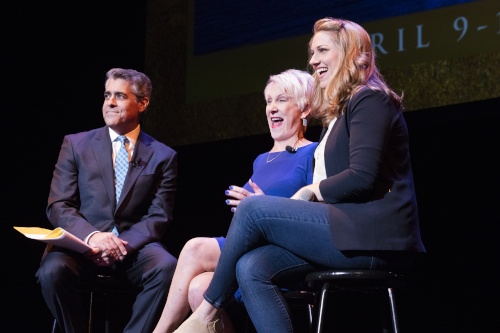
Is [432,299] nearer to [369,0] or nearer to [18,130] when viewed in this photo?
[369,0]

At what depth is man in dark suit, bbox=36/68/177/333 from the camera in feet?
9.61

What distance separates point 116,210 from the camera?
10.4 ft

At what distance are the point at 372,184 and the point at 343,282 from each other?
295mm

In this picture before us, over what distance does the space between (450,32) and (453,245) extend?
1001 millimetres

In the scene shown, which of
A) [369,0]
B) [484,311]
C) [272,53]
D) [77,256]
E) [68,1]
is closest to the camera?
[77,256]

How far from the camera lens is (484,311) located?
332 centimetres

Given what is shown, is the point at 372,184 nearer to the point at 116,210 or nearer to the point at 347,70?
the point at 347,70

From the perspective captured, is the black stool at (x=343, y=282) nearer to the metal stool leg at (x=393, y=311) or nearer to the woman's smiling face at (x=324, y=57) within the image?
the metal stool leg at (x=393, y=311)

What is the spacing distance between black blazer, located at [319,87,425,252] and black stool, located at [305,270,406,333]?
86 millimetres

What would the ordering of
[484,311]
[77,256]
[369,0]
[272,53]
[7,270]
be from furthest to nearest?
[7,270]
[272,53]
[369,0]
[484,311]
[77,256]

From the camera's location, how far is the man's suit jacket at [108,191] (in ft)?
10.4

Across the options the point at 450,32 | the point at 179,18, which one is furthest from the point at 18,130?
the point at 450,32

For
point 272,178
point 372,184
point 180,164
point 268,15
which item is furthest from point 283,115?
point 180,164

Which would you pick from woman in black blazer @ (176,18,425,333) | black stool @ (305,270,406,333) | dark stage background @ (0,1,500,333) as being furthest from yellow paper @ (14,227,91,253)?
dark stage background @ (0,1,500,333)
